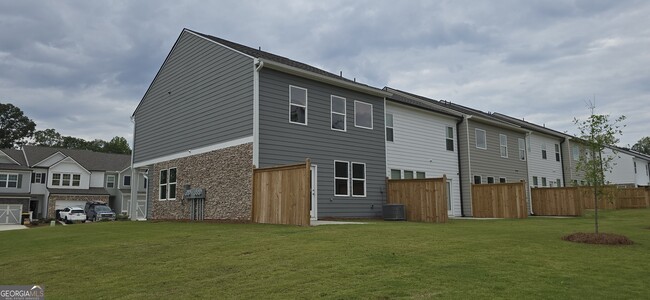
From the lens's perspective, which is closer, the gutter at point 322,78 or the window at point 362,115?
the gutter at point 322,78

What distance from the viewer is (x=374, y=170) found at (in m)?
18.5

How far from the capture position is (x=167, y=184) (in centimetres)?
2020

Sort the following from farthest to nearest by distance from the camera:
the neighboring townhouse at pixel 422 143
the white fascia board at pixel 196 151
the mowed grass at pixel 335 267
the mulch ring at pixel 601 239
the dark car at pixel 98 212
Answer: the dark car at pixel 98 212, the neighboring townhouse at pixel 422 143, the white fascia board at pixel 196 151, the mulch ring at pixel 601 239, the mowed grass at pixel 335 267

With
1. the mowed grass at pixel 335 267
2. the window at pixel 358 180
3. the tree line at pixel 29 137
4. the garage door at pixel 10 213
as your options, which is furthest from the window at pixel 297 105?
the tree line at pixel 29 137

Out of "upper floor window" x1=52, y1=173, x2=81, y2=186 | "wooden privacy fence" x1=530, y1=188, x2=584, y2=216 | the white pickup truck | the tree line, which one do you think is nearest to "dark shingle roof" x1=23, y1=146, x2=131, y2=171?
"upper floor window" x1=52, y1=173, x2=81, y2=186

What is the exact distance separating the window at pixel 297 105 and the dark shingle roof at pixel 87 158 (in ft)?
126

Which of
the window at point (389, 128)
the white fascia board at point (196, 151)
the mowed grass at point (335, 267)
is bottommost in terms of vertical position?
the mowed grass at point (335, 267)

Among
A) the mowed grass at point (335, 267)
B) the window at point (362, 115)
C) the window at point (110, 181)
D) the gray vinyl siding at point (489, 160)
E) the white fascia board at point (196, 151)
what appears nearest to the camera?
the mowed grass at point (335, 267)

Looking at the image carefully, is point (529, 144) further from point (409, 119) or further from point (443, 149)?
point (409, 119)

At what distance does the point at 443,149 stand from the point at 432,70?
4230mm

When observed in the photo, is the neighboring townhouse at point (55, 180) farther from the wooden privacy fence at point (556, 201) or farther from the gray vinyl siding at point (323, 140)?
the wooden privacy fence at point (556, 201)

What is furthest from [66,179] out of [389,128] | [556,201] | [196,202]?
[556,201]

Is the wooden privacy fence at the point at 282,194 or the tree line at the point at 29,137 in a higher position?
the tree line at the point at 29,137

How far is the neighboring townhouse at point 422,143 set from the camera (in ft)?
66.5
